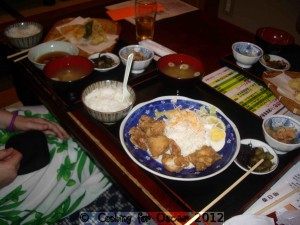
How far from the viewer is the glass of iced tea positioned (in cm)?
258

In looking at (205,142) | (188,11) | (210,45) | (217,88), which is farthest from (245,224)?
(188,11)

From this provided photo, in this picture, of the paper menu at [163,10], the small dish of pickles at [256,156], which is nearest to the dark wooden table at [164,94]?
the small dish of pickles at [256,156]

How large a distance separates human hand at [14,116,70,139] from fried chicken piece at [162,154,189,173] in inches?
37.9

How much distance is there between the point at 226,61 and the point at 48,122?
1.54 m

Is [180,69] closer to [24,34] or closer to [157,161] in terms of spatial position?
[157,161]

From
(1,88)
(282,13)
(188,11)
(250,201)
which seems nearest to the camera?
(250,201)

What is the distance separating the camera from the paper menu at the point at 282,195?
4.51ft

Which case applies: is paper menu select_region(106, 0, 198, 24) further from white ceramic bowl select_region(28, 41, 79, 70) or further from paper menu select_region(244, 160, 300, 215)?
paper menu select_region(244, 160, 300, 215)

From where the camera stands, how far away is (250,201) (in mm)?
1330

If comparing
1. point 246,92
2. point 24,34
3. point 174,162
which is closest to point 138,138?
point 174,162

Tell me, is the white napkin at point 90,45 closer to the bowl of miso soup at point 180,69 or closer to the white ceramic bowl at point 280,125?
the bowl of miso soup at point 180,69

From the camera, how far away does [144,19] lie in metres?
2.61

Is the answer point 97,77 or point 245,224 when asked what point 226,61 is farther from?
point 245,224

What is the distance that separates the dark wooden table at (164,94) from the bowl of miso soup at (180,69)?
10 cm
